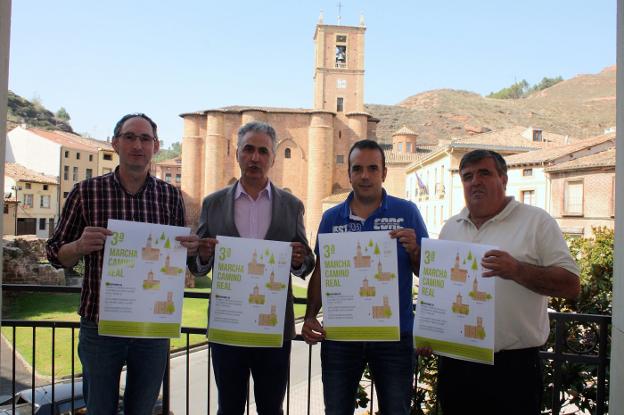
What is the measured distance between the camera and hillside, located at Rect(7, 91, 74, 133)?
74625 millimetres

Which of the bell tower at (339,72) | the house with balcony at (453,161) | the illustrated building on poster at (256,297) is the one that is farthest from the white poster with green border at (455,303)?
the bell tower at (339,72)

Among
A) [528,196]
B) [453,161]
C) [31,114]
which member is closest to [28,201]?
[453,161]

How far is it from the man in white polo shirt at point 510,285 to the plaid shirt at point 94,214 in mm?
2068

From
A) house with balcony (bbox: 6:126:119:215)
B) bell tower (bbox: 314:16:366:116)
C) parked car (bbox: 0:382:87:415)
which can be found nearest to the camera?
parked car (bbox: 0:382:87:415)

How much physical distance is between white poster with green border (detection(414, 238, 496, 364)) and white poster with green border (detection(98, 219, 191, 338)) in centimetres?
152

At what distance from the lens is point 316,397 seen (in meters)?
13.7

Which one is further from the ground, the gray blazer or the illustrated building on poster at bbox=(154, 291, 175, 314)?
the gray blazer

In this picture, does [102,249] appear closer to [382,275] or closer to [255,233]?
[255,233]

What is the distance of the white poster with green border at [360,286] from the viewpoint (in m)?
2.95

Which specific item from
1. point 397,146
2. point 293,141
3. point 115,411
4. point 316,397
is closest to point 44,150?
point 293,141

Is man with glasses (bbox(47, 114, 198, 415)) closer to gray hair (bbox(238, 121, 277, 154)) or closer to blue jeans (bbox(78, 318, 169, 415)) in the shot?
blue jeans (bbox(78, 318, 169, 415))

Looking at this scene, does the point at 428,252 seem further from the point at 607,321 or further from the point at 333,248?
the point at 607,321

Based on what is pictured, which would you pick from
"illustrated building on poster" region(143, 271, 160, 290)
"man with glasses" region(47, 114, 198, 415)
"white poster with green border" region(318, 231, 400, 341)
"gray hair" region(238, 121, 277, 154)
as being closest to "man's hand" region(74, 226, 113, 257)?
"man with glasses" region(47, 114, 198, 415)

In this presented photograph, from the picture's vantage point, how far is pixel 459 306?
114 inches
